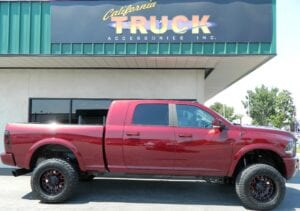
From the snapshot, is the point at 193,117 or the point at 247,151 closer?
the point at 247,151

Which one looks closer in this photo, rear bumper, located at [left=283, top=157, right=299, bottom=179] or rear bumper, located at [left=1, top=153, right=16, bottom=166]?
rear bumper, located at [left=283, top=157, right=299, bottom=179]

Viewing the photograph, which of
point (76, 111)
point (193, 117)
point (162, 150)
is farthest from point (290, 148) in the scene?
point (76, 111)

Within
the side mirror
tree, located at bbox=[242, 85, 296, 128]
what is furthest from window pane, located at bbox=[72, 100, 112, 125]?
tree, located at bbox=[242, 85, 296, 128]

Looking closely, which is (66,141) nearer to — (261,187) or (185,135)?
(185,135)

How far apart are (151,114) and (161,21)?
328cm

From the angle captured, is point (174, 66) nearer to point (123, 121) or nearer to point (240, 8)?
point (240, 8)

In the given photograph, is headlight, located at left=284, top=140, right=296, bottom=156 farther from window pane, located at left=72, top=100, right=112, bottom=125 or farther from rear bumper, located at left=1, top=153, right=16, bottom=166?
window pane, located at left=72, top=100, right=112, bottom=125

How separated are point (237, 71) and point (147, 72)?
10.1 ft

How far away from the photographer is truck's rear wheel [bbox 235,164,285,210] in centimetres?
724

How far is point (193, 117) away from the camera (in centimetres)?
778

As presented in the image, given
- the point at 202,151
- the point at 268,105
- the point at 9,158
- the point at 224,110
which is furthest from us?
the point at 224,110

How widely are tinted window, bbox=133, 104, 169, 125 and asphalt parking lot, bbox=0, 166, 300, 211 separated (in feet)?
5.35

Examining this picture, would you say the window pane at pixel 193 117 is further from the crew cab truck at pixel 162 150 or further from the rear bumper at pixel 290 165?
the rear bumper at pixel 290 165

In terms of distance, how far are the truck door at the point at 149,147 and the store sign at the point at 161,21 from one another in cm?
322
